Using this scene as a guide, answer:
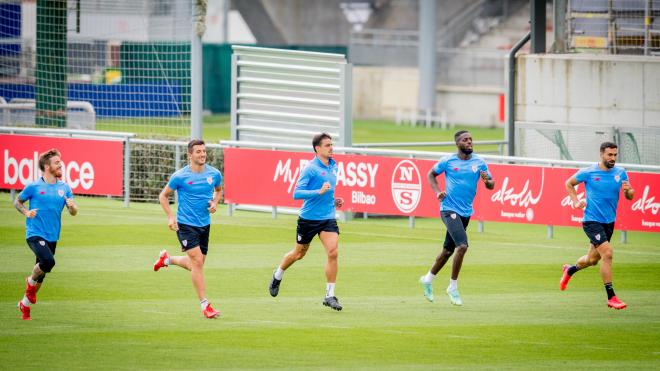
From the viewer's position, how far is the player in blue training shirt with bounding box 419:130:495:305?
49.0ft

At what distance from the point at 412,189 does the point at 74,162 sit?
24.1 ft

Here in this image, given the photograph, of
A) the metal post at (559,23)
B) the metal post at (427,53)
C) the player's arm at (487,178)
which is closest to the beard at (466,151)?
the player's arm at (487,178)

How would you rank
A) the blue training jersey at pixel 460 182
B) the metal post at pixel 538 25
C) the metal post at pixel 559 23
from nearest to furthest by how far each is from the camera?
the blue training jersey at pixel 460 182 < the metal post at pixel 538 25 < the metal post at pixel 559 23

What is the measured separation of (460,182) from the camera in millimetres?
15055

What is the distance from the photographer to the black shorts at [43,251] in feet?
45.0

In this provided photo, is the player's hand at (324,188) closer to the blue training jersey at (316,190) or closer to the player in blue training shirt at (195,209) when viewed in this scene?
the blue training jersey at (316,190)

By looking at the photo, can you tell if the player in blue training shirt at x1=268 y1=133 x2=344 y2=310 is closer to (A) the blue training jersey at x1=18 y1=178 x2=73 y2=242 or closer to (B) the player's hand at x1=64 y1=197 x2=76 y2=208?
(B) the player's hand at x1=64 y1=197 x2=76 y2=208

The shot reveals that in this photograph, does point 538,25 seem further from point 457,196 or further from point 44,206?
point 44,206

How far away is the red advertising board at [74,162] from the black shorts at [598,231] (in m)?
12.0

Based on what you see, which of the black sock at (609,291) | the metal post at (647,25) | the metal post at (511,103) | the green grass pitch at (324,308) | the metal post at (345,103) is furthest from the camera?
the metal post at (511,103)

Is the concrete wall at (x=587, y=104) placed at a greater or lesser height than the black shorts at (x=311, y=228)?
greater

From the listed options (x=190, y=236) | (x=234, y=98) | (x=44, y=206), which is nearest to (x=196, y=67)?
(x=234, y=98)

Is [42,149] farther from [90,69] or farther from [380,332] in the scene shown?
[380,332]

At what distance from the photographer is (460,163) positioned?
15102 mm
